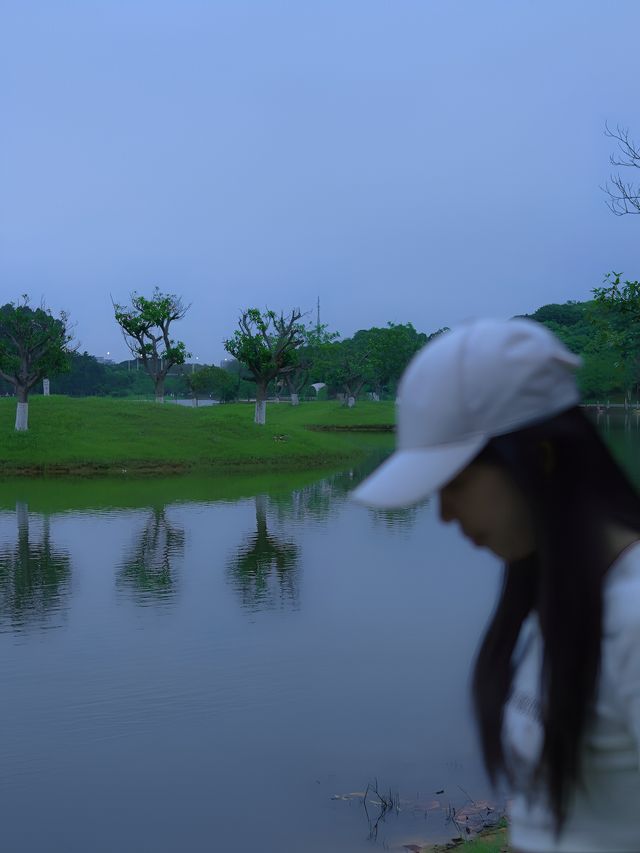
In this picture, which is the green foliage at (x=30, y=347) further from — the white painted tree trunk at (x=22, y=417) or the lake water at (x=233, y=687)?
the lake water at (x=233, y=687)

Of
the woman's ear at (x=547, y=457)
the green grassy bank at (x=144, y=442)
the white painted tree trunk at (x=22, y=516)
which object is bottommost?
the white painted tree trunk at (x=22, y=516)

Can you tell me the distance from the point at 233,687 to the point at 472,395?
25.1 feet

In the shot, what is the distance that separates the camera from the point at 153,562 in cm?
1448

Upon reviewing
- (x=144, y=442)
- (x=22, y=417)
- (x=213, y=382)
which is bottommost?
(x=144, y=442)

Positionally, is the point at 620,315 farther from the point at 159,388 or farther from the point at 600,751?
the point at 159,388

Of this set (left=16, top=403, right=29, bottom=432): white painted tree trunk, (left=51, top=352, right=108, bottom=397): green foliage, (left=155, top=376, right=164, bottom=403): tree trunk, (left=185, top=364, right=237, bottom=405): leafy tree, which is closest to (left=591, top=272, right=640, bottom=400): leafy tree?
(left=16, top=403, right=29, bottom=432): white painted tree trunk

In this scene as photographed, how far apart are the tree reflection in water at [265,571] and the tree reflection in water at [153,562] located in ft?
2.85

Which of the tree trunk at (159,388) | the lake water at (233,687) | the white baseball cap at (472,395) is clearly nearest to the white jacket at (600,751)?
the white baseball cap at (472,395)

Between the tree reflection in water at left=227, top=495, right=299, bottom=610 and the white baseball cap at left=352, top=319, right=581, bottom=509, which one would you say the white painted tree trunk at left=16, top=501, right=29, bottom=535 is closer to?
the tree reflection in water at left=227, top=495, right=299, bottom=610

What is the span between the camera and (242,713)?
7965 mm

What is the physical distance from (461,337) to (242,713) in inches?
276

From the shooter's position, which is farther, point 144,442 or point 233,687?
point 144,442

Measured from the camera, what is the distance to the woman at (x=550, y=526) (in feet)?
4.39

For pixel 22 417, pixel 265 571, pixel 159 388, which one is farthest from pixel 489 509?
pixel 159 388
